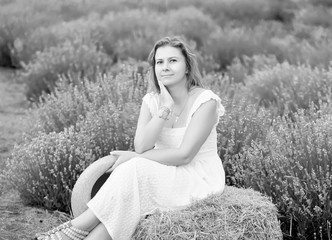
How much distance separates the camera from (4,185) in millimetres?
4285

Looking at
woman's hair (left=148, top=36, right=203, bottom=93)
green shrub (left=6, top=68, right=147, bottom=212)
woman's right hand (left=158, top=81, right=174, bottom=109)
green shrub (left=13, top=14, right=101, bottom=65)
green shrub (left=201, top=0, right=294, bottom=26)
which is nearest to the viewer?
woman's right hand (left=158, top=81, right=174, bottom=109)

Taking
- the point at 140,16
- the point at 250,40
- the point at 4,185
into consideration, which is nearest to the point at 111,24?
the point at 140,16

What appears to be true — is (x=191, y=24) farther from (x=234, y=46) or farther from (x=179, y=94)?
(x=179, y=94)

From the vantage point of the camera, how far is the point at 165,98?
3393 millimetres

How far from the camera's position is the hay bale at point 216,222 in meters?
2.96

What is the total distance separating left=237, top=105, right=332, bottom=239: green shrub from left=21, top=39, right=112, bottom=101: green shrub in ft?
11.8

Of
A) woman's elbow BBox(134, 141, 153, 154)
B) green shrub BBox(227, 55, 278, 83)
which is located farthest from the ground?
green shrub BBox(227, 55, 278, 83)

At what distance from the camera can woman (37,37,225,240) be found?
119 inches

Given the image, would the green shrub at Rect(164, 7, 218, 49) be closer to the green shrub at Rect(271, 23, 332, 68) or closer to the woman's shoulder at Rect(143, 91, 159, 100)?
the green shrub at Rect(271, 23, 332, 68)

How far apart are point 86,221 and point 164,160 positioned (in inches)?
21.7

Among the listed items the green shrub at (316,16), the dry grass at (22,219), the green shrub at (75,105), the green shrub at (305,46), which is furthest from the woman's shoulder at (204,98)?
the green shrub at (316,16)

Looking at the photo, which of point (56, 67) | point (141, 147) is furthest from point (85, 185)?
point (56, 67)

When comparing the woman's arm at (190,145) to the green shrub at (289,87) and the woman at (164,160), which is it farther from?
the green shrub at (289,87)

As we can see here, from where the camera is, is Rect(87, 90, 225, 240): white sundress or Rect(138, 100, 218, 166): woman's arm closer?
Rect(87, 90, 225, 240): white sundress
